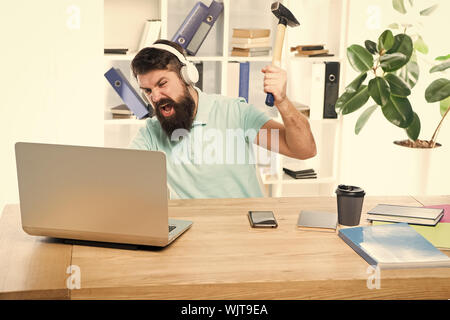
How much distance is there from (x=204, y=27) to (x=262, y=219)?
1.94 metres

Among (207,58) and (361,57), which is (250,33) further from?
(361,57)

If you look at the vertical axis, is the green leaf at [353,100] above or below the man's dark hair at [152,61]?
below

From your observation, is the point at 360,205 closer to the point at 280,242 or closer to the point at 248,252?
the point at 280,242

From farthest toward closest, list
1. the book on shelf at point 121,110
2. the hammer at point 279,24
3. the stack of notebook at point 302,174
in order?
the stack of notebook at point 302,174, the book on shelf at point 121,110, the hammer at point 279,24

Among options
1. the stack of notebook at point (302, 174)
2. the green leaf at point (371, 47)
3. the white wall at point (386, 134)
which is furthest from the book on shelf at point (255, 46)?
the stack of notebook at point (302, 174)

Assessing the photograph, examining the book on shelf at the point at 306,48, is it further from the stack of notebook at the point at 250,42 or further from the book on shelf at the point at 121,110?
the book on shelf at the point at 121,110

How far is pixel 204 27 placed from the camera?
3.55m

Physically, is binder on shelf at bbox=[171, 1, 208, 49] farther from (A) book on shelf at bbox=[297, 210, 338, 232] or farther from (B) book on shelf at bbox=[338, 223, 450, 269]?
(B) book on shelf at bbox=[338, 223, 450, 269]

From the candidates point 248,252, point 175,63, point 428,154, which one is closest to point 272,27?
point 428,154

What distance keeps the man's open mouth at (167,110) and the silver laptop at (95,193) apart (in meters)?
0.93

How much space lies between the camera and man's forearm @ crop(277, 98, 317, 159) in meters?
2.39

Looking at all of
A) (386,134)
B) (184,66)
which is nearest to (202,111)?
(184,66)

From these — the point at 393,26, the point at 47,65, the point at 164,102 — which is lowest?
the point at 164,102

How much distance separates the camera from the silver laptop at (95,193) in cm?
157
